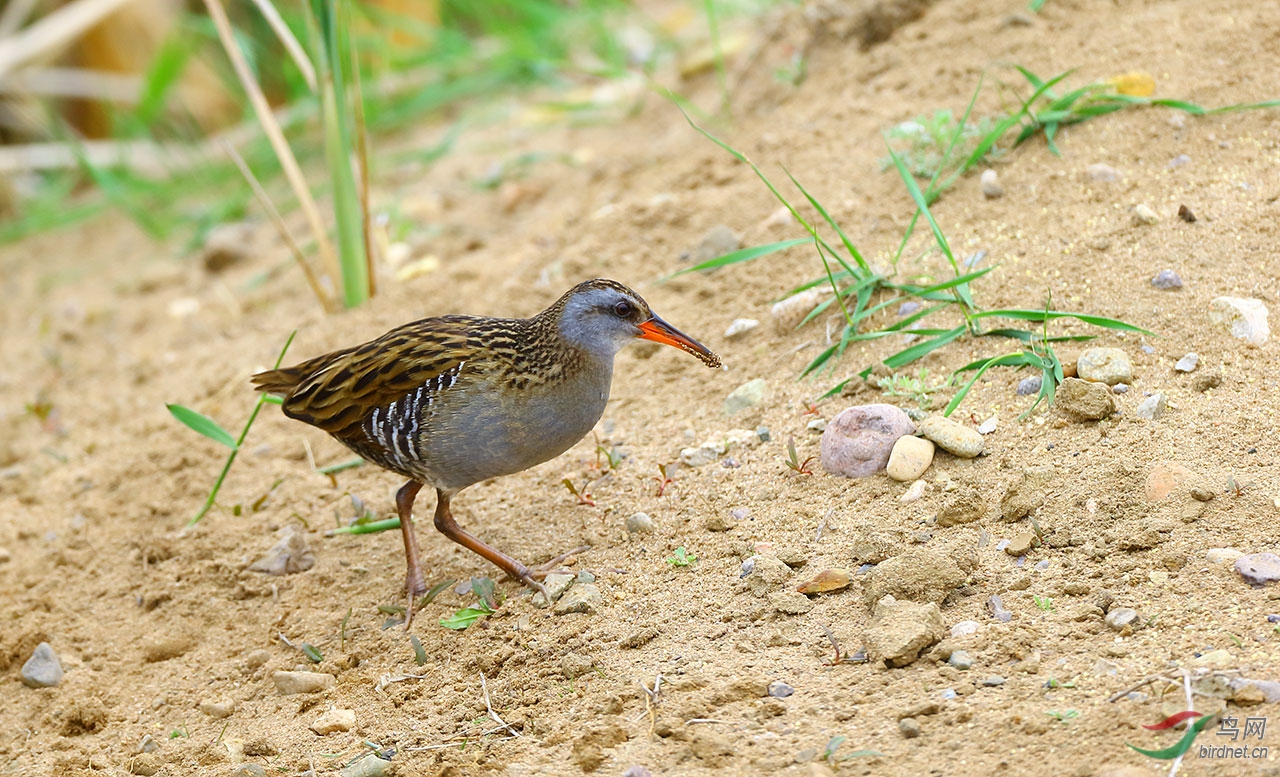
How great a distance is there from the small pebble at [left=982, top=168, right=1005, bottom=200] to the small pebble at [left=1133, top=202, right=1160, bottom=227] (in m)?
0.56

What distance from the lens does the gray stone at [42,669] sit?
3.87m

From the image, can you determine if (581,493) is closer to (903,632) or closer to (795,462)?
(795,462)

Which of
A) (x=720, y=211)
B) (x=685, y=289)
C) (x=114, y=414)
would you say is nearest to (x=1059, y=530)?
(x=685, y=289)

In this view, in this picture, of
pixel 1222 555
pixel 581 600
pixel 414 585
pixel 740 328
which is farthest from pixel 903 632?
pixel 740 328

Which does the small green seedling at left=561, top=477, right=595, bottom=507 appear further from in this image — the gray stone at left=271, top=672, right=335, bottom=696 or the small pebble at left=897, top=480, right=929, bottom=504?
the small pebble at left=897, top=480, right=929, bottom=504

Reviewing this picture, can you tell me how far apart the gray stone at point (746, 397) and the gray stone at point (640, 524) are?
59cm

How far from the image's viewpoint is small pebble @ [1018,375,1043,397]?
3809mm

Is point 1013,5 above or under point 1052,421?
above

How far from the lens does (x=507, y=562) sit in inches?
153

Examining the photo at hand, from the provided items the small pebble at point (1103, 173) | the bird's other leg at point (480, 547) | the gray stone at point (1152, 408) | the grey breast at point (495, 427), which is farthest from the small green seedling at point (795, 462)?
the small pebble at point (1103, 173)

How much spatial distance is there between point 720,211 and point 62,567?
3003mm

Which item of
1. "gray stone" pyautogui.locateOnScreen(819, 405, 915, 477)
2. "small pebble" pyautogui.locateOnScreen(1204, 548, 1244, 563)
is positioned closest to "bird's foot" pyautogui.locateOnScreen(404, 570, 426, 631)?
"gray stone" pyautogui.locateOnScreen(819, 405, 915, 477)

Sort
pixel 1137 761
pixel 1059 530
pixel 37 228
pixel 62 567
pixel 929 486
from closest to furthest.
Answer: pixel 1137 761 < pixel 1059 530 < pixel 929 486 < pixel 62 567 < pixel 37 228

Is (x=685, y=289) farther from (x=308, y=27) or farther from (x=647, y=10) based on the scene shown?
(x=647, y=10)
